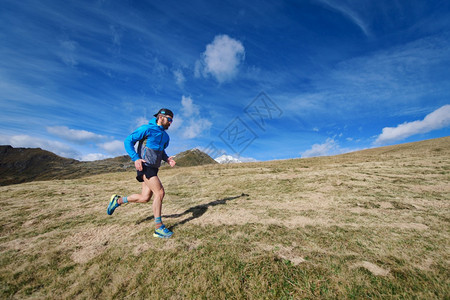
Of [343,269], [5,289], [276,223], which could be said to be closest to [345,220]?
[276,223]

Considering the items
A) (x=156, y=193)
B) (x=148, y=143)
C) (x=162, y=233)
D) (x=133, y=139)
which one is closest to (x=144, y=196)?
(x=156, y=193)

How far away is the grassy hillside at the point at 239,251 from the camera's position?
3.04m

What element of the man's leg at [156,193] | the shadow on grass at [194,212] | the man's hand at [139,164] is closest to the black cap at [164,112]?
the man's hand at [139,164]

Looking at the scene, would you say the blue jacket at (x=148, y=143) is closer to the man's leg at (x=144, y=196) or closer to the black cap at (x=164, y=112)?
the black cap at (x=164, y=112)

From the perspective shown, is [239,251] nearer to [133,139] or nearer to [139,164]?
[139,164]

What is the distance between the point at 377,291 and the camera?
112 inches

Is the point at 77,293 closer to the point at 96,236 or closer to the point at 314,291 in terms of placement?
the point at 96,236

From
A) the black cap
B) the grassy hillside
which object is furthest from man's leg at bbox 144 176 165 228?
the black cap

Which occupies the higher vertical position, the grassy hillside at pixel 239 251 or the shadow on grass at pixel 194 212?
the shadow on grass at pixel 194 212

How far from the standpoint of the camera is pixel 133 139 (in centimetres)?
520

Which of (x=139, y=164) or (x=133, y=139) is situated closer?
(x=139, y=164)

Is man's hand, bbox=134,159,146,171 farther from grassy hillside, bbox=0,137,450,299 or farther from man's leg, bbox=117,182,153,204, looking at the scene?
grassy hillside, bbox=0,137,450,299

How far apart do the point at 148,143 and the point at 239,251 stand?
3.69 meters

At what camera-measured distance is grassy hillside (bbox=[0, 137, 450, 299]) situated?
9.96ft
